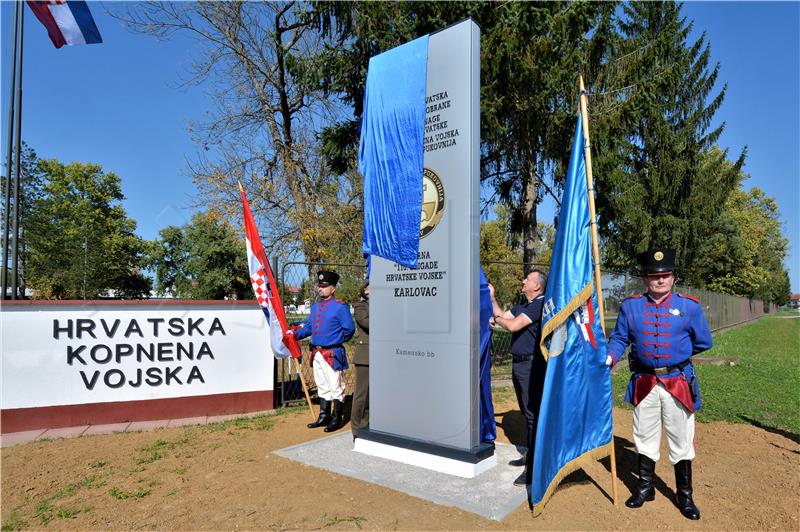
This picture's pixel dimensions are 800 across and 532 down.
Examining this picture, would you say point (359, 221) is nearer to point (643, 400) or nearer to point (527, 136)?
point (527, 136)

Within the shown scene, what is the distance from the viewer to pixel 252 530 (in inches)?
137

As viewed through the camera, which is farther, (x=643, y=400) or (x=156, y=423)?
(x=156, y=423)

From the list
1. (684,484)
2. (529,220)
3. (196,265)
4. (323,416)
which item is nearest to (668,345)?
(684,484)

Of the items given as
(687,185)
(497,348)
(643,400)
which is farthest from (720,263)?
(643,400)

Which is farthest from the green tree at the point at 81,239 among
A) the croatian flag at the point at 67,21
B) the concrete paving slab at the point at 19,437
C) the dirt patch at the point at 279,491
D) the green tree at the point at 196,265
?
the dirt patch at the point at 279,491

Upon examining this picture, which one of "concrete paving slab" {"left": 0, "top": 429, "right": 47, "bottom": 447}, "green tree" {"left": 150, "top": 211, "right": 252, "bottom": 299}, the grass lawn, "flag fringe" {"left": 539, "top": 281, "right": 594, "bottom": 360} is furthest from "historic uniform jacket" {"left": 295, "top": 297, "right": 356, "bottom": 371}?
"green tree" {"left": 150, "top": 211, "right": 252, "bottom": 299}

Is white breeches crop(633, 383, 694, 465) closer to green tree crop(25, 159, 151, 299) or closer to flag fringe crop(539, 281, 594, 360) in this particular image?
flag fringe crop(539, 281, 594, 360)

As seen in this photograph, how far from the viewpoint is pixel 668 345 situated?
3807 mm

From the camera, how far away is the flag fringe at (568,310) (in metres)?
3.91

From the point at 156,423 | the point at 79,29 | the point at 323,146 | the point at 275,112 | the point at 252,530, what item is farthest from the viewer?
A: the point at 275,112

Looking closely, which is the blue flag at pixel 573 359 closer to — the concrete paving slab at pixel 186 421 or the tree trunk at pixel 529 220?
the concrete paving slab at pixel 186 421

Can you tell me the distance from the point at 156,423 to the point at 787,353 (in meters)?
17.4

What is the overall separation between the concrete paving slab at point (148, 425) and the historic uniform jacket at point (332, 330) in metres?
2.19

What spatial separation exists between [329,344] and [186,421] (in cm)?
225
